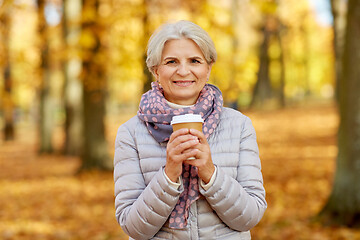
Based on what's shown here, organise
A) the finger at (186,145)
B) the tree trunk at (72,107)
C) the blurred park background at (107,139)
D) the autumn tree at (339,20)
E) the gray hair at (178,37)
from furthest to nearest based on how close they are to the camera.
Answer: the tree trunk at (72,107) → the autumn tree at (339,20) → the blurred park background at (107,139) → the gray hair at (178,37) → the finger at (186,145)

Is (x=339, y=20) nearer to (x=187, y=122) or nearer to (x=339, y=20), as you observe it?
(x=339, y=20)

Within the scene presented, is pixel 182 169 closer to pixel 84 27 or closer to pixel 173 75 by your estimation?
pixel 173 75

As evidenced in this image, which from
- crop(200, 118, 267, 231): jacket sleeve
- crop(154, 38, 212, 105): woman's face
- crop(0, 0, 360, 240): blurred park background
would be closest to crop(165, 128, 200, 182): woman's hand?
crop(200, 118, 267, 231): jacket sleeve

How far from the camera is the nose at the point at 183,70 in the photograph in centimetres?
215

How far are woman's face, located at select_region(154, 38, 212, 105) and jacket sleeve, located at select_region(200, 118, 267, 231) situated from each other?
350 millimetres

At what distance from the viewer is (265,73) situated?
30078mm

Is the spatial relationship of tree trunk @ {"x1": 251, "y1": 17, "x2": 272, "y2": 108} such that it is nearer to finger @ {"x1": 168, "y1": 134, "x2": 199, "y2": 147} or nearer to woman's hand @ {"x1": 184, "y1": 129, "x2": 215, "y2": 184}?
woman's hand @ {"x1": 184, "y1": 129, "x2": 215, "y2": 184}

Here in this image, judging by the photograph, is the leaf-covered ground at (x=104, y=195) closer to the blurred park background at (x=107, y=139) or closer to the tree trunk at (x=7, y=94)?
the blurred park background at (x=107, y=139)

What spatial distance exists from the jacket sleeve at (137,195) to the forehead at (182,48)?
473mm

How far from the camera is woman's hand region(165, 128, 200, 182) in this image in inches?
73.0

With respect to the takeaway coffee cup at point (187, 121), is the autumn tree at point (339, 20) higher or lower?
higher

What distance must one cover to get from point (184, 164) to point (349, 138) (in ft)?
15.0

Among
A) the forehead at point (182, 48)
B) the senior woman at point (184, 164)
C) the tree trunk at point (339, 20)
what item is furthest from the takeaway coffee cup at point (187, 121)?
the tree trunk at point (339, 20)

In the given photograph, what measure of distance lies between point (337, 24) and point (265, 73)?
17.3 metres
